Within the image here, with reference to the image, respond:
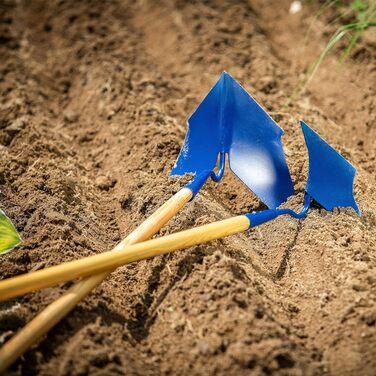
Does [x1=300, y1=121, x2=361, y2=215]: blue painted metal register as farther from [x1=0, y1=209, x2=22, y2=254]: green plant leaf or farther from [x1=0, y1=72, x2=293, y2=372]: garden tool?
[x1=0, y1=209, x2=22, y2=254]: green plant leaf

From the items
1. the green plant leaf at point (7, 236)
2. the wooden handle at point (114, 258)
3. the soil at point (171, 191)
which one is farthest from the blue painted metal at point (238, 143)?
the green plant leaf at point (7, 236)

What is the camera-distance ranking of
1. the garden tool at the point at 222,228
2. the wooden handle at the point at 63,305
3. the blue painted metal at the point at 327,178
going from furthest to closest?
the blue painted metal at the point at 327,178 → the garden tool at the point at 222,228 → the wooden handle at the point at 63,305

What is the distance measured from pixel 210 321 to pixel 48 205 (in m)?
0.94

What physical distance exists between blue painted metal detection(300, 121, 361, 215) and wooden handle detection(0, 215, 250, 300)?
425 mm

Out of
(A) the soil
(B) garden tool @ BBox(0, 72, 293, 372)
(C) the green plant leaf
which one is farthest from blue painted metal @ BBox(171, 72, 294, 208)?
(C) the green plant leaf

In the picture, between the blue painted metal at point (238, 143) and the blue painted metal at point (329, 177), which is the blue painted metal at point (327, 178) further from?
the blue painted metal at point (238, 143)

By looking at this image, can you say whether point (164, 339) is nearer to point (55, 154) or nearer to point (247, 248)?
point (247, 248)

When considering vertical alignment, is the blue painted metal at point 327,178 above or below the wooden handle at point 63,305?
above

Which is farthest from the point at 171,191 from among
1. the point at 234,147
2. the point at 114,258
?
the point at 114,258

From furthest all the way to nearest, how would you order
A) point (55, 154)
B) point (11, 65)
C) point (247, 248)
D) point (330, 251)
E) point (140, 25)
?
point (140, 25) < point (11, 65) < point (55, 154) < point (247, 248) < point (330, 251)

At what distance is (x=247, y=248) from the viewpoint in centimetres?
210

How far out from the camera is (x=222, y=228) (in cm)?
190

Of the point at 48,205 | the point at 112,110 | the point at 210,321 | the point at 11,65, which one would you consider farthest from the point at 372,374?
the point at 11,65

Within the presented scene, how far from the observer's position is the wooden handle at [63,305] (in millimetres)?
1517
